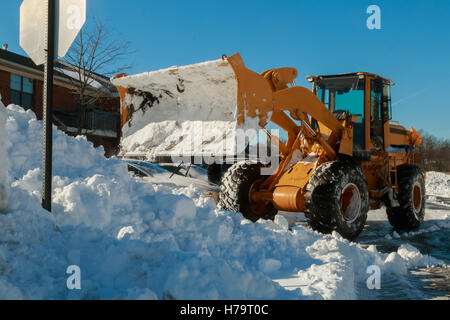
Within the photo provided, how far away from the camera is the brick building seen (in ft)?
61.8

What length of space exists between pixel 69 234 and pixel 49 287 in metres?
0.79

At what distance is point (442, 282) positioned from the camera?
4438mm

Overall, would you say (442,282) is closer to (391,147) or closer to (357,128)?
(357,128)

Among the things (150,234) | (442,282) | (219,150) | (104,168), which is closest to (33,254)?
(150,234)

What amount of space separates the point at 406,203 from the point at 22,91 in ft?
61.3

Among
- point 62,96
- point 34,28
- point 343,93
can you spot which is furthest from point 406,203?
point 62,96

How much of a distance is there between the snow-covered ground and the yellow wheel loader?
0.68 m

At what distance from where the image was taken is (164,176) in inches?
385

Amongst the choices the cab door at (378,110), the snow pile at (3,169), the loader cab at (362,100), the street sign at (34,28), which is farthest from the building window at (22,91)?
the snow pile at (3,169)

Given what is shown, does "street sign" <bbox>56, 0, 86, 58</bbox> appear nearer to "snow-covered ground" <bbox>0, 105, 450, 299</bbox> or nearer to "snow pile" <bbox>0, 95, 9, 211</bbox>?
"snow pile" <bbox>0, 95, 9, 211</bbox>

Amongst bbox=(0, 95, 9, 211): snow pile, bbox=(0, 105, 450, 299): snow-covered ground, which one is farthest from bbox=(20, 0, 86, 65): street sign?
bbox=(0, 105, 450, 299): snow-covered ground

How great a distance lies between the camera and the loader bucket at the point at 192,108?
535 cm

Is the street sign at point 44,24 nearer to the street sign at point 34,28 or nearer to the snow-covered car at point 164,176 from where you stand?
the street sign at point 34,28

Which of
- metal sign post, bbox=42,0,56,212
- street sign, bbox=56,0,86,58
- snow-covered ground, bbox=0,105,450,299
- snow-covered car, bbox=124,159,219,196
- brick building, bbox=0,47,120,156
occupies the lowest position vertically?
snow-covered ground, bbox=0,105,450,299
